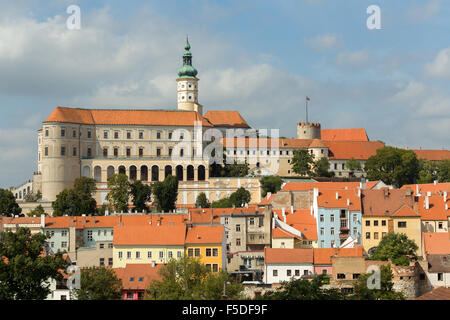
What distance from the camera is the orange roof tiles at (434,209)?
6438 cm

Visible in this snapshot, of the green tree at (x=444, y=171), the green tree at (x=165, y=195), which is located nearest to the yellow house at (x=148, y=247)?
the green tree at (x=165, y=195)

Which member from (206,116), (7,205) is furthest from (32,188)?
(206,116)

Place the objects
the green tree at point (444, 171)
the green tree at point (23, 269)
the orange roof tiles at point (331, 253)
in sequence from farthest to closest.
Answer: the green tree at point (444, 171), the orange roof tiles at point (331, 253), the green tree at point (23, 269)

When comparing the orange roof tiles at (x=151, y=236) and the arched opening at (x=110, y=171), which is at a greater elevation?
the arched opening at (x=110, y=171)

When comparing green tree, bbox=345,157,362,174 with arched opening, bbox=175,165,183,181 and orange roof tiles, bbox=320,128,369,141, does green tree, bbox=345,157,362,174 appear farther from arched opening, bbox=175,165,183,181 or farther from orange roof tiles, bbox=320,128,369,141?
arched opening, bbox=175,165,183,181

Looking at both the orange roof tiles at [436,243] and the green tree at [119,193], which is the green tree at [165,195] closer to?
the green tree at [119,193]

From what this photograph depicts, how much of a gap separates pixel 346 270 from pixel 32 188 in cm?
7999

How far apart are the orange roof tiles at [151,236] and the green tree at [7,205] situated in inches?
1482

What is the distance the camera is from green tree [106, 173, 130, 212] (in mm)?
95650

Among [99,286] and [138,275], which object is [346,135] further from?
[99,286]

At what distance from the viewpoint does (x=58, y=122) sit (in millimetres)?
118312

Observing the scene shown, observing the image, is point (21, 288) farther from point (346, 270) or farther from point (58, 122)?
point (58, 122)

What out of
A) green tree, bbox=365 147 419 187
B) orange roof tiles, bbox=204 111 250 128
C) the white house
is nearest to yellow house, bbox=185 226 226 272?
the white house

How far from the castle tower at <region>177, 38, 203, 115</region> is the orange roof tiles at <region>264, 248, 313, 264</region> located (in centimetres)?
8978
